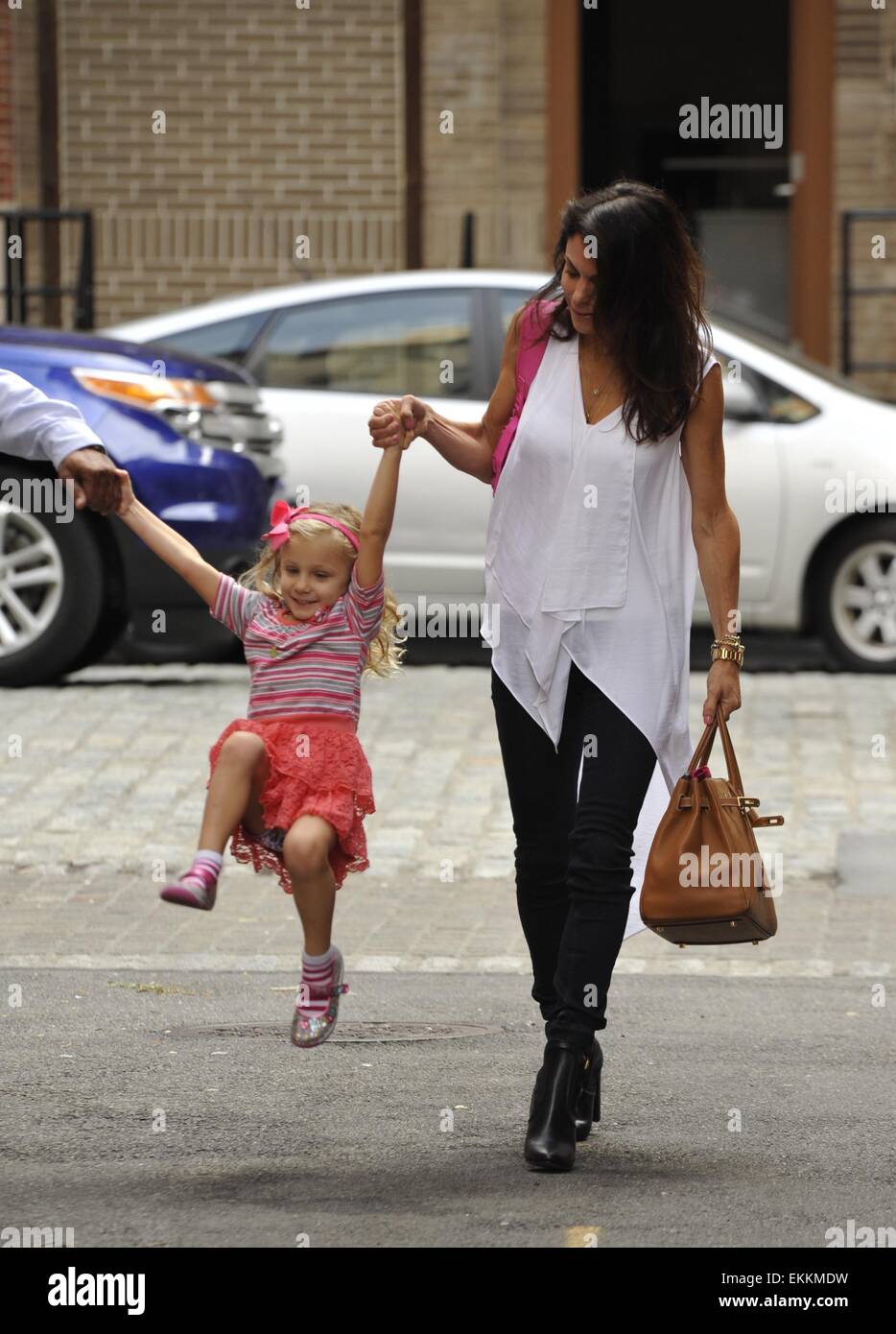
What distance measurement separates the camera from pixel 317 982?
15.2 ft

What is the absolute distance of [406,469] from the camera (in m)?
11.1

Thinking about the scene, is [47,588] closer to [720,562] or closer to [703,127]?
[720,562]

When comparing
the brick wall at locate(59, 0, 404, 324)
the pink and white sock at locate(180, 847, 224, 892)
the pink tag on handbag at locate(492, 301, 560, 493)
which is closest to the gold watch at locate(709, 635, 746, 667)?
the pink tag on handbag at locate(492, 301, 560, 493)

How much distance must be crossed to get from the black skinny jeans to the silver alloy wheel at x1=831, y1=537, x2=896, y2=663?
664cm

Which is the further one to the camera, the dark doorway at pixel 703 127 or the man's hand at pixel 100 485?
the dark doorway at pixel 703 127

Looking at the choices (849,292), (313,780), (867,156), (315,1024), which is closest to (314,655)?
(313,780)

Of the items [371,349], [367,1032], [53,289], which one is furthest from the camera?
[53,289]

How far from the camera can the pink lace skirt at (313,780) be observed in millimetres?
4625

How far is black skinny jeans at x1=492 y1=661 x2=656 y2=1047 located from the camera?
15.1 ft

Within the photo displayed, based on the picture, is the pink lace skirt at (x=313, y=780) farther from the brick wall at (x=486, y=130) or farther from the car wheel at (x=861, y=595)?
the brick wall at (x=486, y=130)

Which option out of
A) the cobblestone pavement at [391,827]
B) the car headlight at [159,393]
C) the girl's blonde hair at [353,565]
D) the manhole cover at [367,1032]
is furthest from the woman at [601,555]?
the car headlight at [159,393]

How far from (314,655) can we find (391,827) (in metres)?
3.57
